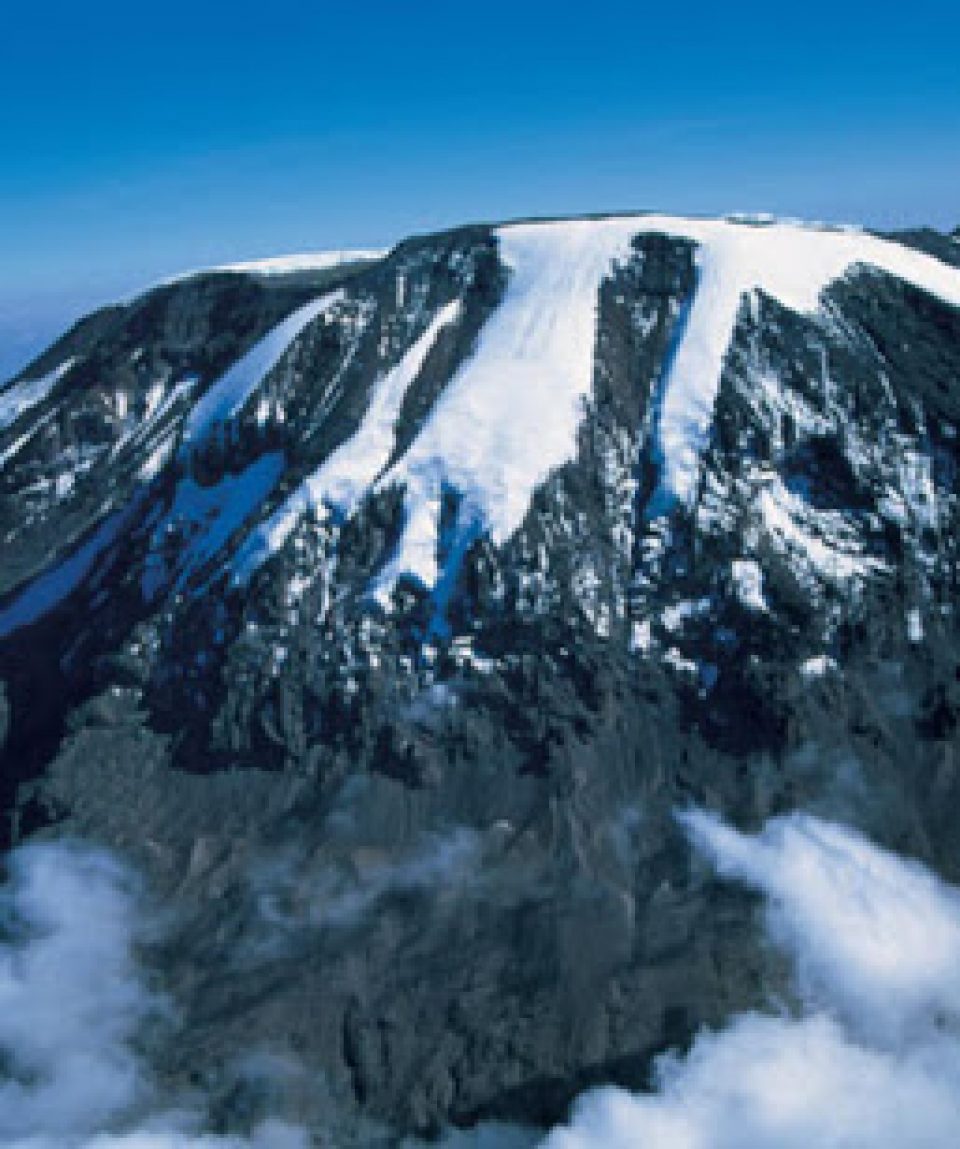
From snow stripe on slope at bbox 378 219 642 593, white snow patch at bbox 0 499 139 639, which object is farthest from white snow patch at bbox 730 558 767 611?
white snow patch at bbox 0 499 139 639

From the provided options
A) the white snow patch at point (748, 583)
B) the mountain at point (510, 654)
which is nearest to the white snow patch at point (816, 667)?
the mountain at point (510, 654)

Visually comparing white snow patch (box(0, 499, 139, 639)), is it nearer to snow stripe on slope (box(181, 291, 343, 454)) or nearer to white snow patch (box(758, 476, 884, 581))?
snow stripe on slope (box(181, 291, 343, 454))

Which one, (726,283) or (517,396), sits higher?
(726,283)

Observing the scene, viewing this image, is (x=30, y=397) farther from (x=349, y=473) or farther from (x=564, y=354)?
(x=564, y=354)

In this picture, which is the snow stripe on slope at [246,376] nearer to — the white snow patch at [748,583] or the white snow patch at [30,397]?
the white snow patch at [30,397]

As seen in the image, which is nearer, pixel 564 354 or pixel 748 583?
pixel 748 583

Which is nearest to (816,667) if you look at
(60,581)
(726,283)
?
A: (726,283)

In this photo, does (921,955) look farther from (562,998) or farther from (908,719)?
(562,998)

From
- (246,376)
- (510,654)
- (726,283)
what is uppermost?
(726,283)
